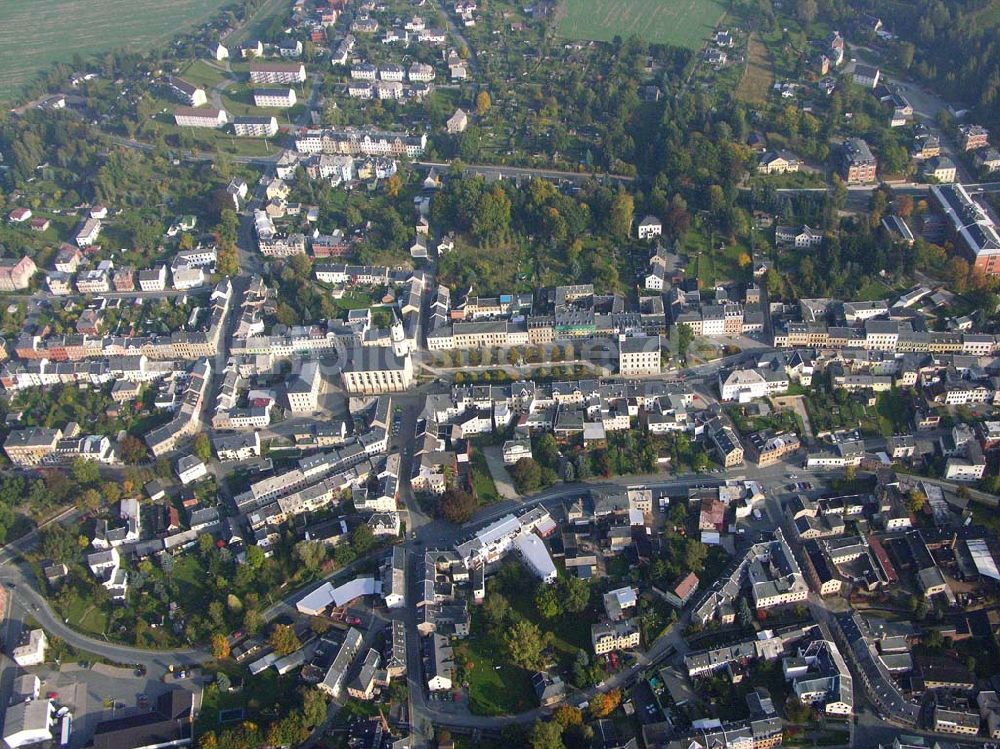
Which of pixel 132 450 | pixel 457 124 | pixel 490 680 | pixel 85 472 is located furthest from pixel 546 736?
pixel 457 124

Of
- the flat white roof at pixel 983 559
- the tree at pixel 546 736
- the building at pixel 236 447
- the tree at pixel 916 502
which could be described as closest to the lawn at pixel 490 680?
the tree at pixel 546 736

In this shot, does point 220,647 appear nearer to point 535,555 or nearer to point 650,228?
point 535,555

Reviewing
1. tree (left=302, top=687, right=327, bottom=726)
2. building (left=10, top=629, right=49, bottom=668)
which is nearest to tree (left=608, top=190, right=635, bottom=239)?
tree (left=302, top=687, right=327, bottom=726)

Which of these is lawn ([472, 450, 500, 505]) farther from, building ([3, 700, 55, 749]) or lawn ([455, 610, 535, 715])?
building ([3, 700, 55, 749])

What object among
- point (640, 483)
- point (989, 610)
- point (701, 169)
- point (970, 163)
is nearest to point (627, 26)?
point (701, 169)

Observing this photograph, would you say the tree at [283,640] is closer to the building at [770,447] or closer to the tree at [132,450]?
the tree at [132,450]

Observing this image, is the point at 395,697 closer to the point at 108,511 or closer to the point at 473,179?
the point at 108,511
